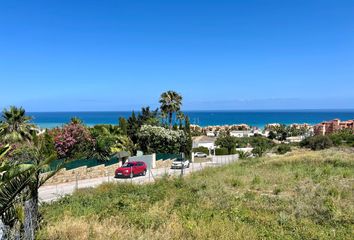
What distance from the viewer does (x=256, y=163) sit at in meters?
28.1

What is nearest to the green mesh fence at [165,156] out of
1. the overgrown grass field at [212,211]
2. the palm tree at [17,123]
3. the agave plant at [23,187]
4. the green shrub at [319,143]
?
the palm tree at [17,123]

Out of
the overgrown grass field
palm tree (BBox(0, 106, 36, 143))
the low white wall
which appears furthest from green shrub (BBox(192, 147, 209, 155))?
the overgrown grass field

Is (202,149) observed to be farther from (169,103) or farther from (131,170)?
(131,170)

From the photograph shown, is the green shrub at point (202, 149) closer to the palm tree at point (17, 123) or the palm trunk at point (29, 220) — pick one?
the palm tree at point (17, 123)

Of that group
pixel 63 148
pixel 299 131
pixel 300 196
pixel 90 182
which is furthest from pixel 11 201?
pixel 299 131

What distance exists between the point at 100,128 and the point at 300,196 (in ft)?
76.8

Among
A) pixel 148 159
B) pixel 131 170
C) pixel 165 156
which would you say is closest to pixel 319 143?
Result: pixel 165 156

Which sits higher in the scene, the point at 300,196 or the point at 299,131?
the point at 300,196

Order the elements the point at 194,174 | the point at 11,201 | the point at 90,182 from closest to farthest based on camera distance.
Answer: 1. the point at 11,201
2. the point at 194,174
3. the point at 90,182

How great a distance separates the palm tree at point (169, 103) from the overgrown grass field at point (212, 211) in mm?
34753

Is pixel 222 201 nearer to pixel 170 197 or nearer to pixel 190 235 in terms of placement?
pixel 170 197

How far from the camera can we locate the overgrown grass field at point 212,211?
873cm

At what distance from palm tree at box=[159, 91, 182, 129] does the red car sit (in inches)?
975

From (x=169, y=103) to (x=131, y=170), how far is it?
92.2 ft
